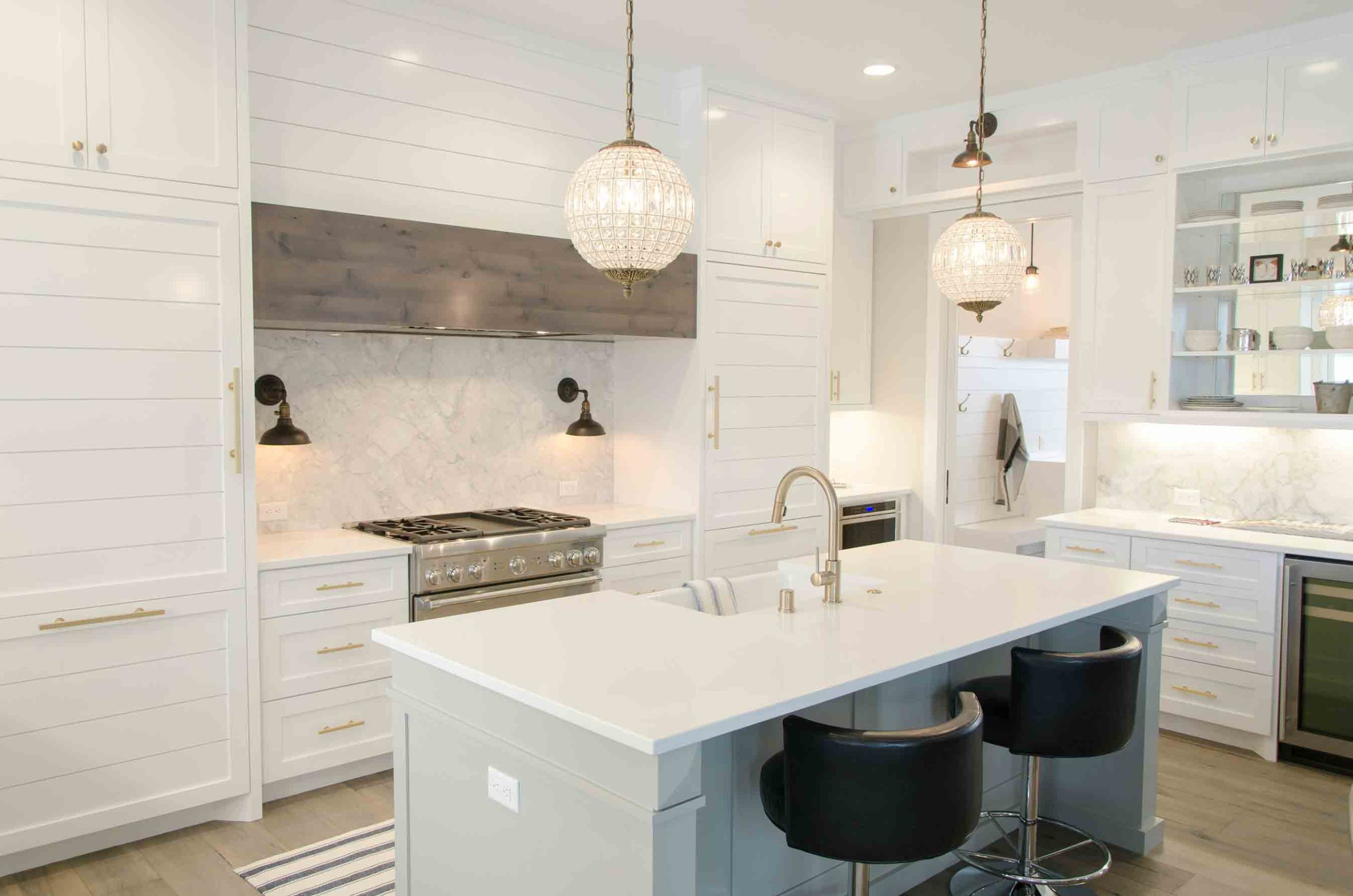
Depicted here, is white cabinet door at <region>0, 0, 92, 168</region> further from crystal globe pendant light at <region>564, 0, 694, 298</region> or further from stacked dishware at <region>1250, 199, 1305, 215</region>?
stacked dishware at <region>1250, 199, 1305, 215</region>

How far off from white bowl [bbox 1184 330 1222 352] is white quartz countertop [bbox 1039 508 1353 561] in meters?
0.79

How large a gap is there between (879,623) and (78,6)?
2858 mm

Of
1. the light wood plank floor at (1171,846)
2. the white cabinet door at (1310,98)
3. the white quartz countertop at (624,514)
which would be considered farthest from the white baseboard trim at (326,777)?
the white cabinet door at (1310,98)

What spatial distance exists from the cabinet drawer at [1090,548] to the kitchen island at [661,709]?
1241mm

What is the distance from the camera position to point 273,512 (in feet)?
12.6

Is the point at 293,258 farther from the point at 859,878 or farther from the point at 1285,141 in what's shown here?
the point at 1285,141

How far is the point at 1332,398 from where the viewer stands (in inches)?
160

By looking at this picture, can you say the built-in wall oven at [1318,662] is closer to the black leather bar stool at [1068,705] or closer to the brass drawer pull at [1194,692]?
the brass drawer pull at [1194,692]

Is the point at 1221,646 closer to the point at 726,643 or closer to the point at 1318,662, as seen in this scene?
the point at 1318,662

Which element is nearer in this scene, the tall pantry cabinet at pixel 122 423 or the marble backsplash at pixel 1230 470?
the tall pantry cabinet at pixel 122 423

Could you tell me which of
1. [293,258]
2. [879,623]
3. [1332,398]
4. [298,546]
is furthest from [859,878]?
[1332,398]

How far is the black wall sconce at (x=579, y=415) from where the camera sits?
4.61 m

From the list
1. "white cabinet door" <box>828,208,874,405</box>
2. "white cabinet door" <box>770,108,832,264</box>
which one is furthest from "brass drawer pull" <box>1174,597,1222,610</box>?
"white cabinet door" <box>770,108,832,264</box>

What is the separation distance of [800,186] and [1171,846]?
10.8 ft
